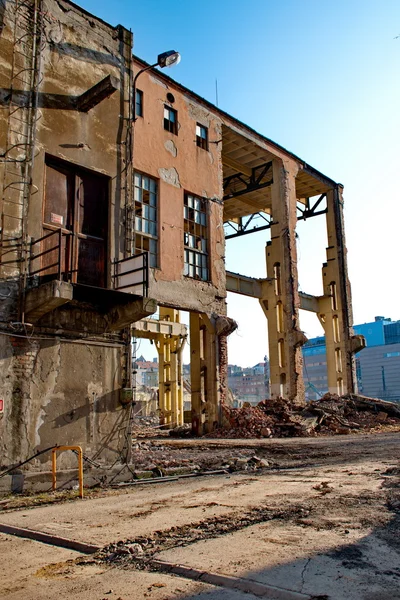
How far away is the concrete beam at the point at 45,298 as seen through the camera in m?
8.87

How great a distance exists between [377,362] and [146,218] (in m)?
113

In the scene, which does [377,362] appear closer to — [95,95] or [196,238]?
[196,238]

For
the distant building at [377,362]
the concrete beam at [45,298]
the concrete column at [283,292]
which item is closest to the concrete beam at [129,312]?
the concrete beam at [45,298]

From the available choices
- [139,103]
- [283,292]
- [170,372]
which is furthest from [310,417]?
[139,103]

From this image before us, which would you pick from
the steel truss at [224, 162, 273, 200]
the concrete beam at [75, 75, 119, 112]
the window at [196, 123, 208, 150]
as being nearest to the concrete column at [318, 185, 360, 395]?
the steel truss at [224, 162, 273, 200]

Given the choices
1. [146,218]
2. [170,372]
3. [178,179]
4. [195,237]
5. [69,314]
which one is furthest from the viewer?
[170,372]

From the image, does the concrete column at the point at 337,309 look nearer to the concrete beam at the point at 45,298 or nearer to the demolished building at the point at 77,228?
the demolished building at the point at 77,228

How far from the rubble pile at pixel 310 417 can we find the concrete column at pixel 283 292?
2.16 meters

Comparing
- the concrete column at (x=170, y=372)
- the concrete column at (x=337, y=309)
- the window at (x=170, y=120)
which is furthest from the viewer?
the concrete column at (x=170, y=372)

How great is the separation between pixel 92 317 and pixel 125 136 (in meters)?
4.49

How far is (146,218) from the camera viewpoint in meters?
16.6

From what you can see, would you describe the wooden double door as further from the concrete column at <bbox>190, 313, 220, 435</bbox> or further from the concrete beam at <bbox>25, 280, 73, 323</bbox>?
the concrete column at <bbox>190, 313, 220, 435</bbox>

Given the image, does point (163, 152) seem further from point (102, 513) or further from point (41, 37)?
point (102, 513)

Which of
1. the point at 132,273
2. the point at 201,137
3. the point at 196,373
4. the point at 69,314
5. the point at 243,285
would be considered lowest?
the point at 196,373
